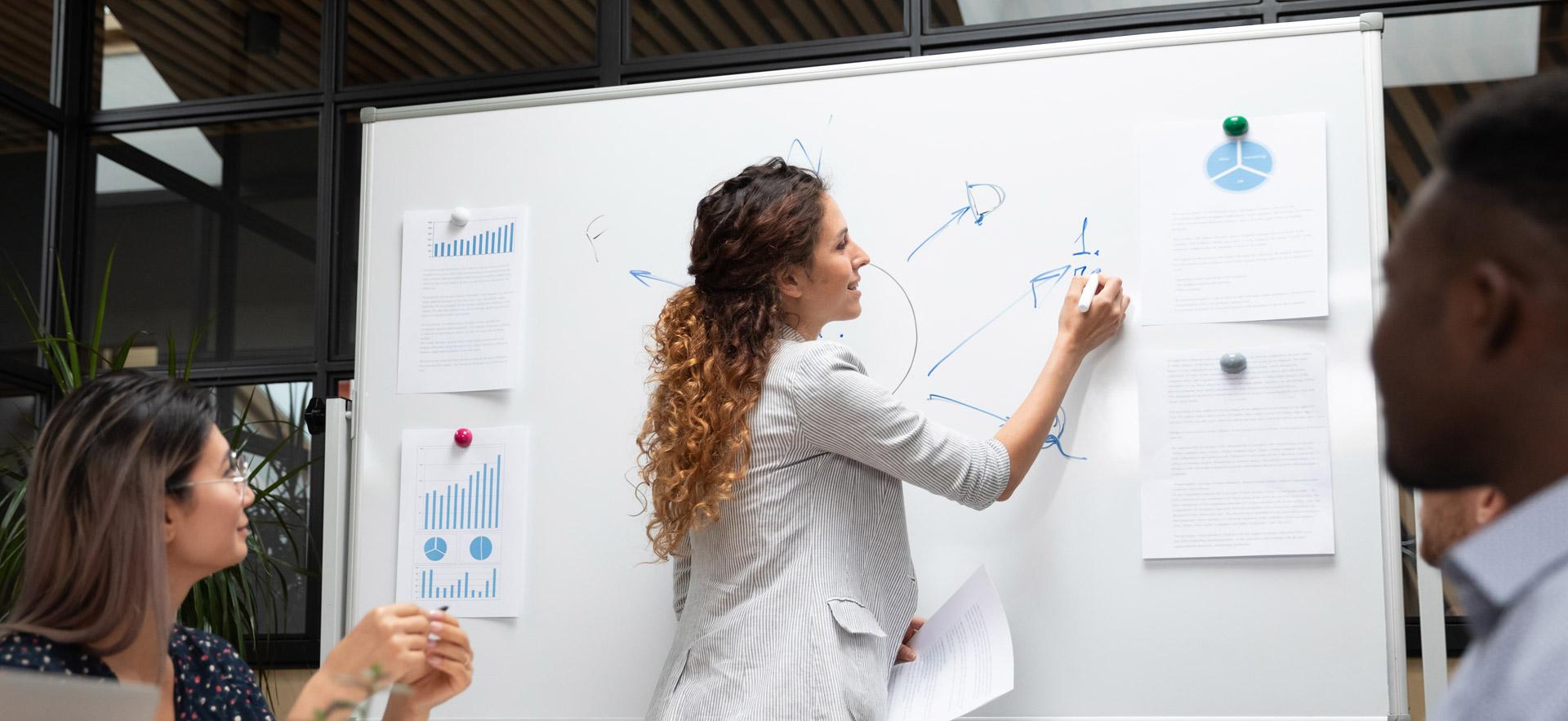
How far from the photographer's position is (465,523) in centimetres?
259

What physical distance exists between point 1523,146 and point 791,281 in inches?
56.2

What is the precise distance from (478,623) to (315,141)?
1.55 m

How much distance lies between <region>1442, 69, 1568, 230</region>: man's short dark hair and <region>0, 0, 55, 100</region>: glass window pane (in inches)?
147

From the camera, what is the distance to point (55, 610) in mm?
1510

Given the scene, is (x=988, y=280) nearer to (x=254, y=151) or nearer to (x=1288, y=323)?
(x=1288, y=323)

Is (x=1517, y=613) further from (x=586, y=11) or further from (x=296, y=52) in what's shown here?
(x=296, y=52)

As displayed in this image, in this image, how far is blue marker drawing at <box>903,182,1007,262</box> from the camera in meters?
2.42

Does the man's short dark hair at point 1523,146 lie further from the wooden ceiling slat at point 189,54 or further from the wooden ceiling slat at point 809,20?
the wooden ceiling slat at point 189,54

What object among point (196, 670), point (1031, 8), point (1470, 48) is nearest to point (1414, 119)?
point (1470, 48)

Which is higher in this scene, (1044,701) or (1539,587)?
(1539,587)

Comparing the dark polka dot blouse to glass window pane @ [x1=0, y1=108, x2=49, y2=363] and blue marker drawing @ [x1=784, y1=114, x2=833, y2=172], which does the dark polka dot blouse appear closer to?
blue marker drawing @ [x1=784, y1=114, x2=833, y2=172]

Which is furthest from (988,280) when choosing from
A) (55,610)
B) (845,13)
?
(55,610)

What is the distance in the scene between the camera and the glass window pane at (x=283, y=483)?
3.36 metres

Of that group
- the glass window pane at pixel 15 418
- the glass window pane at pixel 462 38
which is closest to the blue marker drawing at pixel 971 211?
the glass window pane at pixel 462 38
